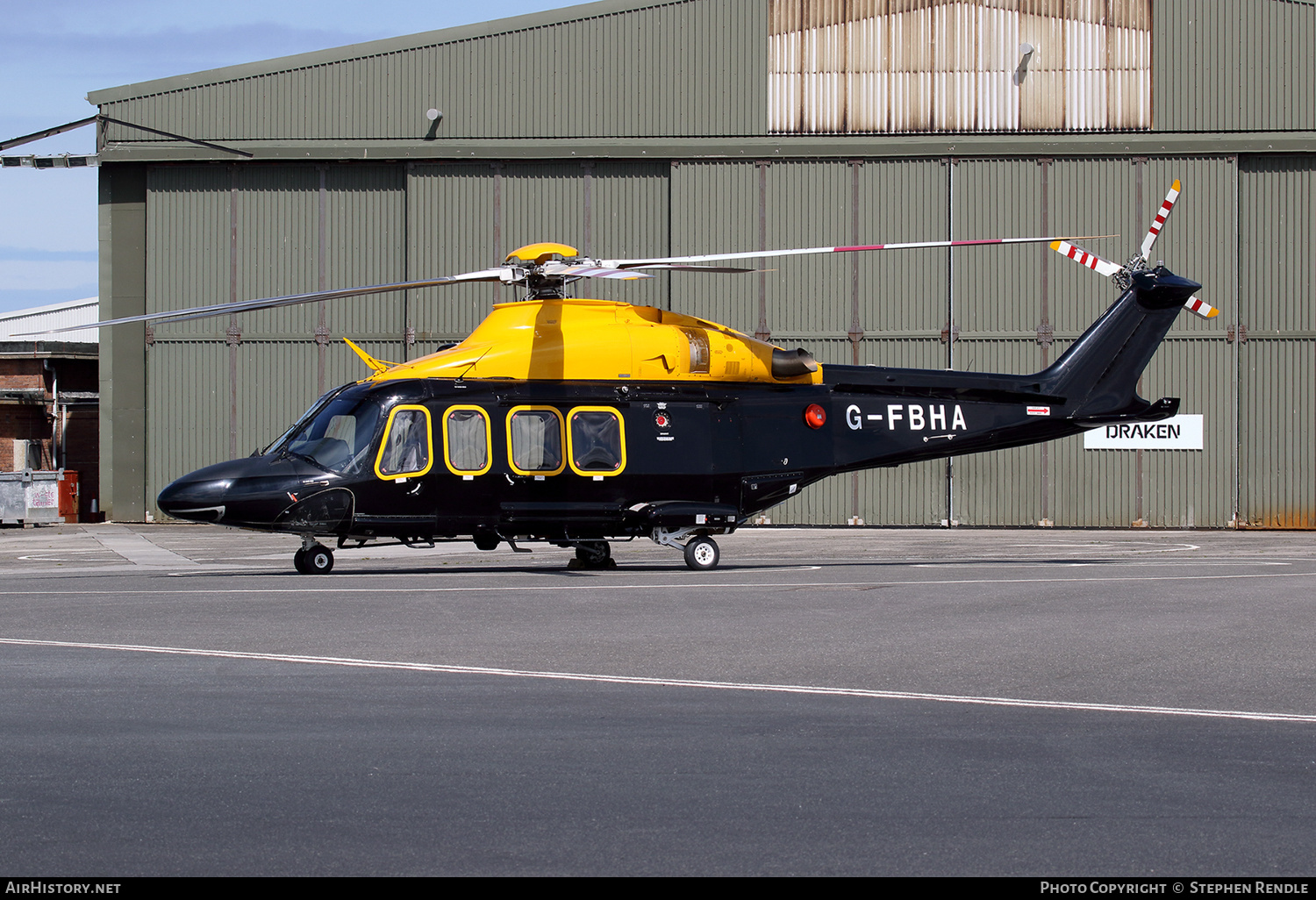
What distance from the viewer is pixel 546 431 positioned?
53.5 feet

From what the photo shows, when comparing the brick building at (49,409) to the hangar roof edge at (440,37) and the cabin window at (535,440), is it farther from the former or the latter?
the cabin window at (535,440)

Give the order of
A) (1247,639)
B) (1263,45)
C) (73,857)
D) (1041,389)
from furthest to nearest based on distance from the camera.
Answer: (1263,45)
(1041,389)
(1247,639)
(73,857)

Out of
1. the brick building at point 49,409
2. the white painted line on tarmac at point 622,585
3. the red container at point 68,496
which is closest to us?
the white painted line on tarmac at point 622,585

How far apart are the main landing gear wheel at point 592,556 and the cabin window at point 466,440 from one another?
6.50 ft

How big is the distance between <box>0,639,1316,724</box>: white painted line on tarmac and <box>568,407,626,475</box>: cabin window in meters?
7.42

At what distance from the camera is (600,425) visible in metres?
16.5

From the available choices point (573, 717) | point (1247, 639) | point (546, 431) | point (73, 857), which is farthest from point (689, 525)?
point (73, 857)

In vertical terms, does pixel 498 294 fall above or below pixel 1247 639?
above

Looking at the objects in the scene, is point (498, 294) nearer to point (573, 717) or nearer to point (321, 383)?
point (321, 383)

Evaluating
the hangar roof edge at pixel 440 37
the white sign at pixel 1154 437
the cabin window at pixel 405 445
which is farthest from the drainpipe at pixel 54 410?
the white sign at pixel 1154 437

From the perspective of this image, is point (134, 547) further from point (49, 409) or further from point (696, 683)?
point (696, 683)

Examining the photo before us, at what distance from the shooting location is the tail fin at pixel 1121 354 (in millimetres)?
18516

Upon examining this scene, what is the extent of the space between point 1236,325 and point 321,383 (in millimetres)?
20365

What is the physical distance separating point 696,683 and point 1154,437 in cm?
2199
